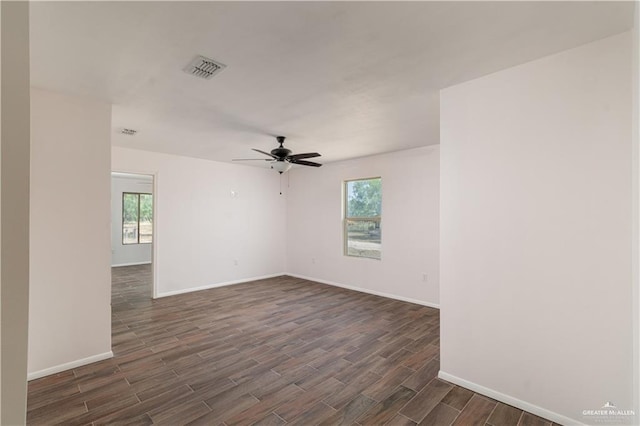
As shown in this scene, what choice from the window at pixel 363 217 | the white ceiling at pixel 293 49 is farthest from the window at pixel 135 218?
the window at pixel 363 217

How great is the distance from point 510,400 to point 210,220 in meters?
5.43

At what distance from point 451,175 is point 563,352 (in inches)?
59.7

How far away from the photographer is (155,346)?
3240mm

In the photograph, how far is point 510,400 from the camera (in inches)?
86.7

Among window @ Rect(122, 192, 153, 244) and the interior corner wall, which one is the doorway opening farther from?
the interior corner wall

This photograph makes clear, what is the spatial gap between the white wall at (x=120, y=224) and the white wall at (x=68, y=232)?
6158 millimetres

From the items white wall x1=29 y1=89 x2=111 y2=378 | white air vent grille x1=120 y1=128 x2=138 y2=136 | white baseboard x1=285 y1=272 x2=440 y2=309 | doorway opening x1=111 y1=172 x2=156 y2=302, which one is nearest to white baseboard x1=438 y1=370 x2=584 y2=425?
white baseboard x1=285 y1=272 x2=440 y2=309

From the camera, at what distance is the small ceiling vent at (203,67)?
2.10 metres

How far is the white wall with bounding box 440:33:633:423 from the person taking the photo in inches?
72.1

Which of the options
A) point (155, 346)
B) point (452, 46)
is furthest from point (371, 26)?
point (155, 346)

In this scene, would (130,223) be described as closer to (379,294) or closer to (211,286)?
(211,286)

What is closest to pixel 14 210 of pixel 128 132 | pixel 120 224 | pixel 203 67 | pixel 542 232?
pixel 203 67

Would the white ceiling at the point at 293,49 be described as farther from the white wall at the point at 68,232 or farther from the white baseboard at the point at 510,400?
the white baseboard at the point at 510,400

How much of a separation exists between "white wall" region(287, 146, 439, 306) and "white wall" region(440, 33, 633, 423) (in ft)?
7.43
